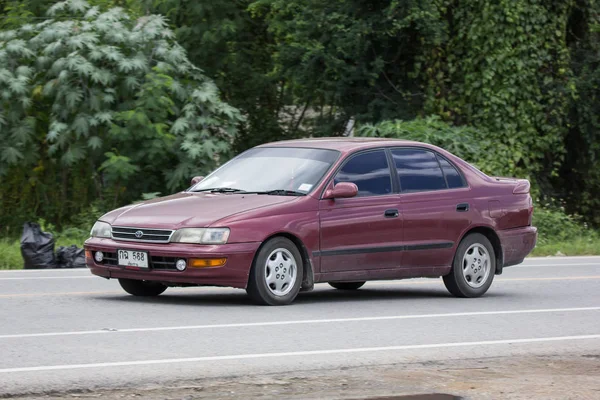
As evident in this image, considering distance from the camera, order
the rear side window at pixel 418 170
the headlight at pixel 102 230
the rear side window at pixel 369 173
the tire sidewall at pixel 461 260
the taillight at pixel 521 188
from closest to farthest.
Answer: the headlight at pixel 102 230
the rear side window at pixel 369 173
the rear side window at pixel 418 170
the tire sidewall at pixel 461 260
the taillight at pixel 521 188

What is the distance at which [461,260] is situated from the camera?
13.1m

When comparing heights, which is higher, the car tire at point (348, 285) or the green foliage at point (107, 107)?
the green foliage at point (107, 107)

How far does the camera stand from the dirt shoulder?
734 cm

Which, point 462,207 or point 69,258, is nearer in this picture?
point 462,207

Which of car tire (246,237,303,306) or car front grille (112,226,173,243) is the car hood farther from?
car tire (246,237,303,306)

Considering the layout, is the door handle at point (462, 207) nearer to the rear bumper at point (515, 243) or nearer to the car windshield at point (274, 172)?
the rear bumper at point (515, 243)

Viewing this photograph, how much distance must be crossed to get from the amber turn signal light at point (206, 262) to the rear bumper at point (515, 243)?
3578 mm

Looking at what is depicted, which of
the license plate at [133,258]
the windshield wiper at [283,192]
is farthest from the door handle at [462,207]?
the license plate at [133,258]

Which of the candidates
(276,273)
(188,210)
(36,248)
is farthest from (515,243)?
(36,248)

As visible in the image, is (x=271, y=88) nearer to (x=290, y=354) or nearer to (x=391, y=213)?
(x=391, y=213)

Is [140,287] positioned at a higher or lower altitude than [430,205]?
lower

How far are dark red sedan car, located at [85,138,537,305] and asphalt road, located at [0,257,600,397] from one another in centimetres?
32

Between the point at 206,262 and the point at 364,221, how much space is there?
186 centimetres

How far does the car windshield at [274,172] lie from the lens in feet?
39.8
